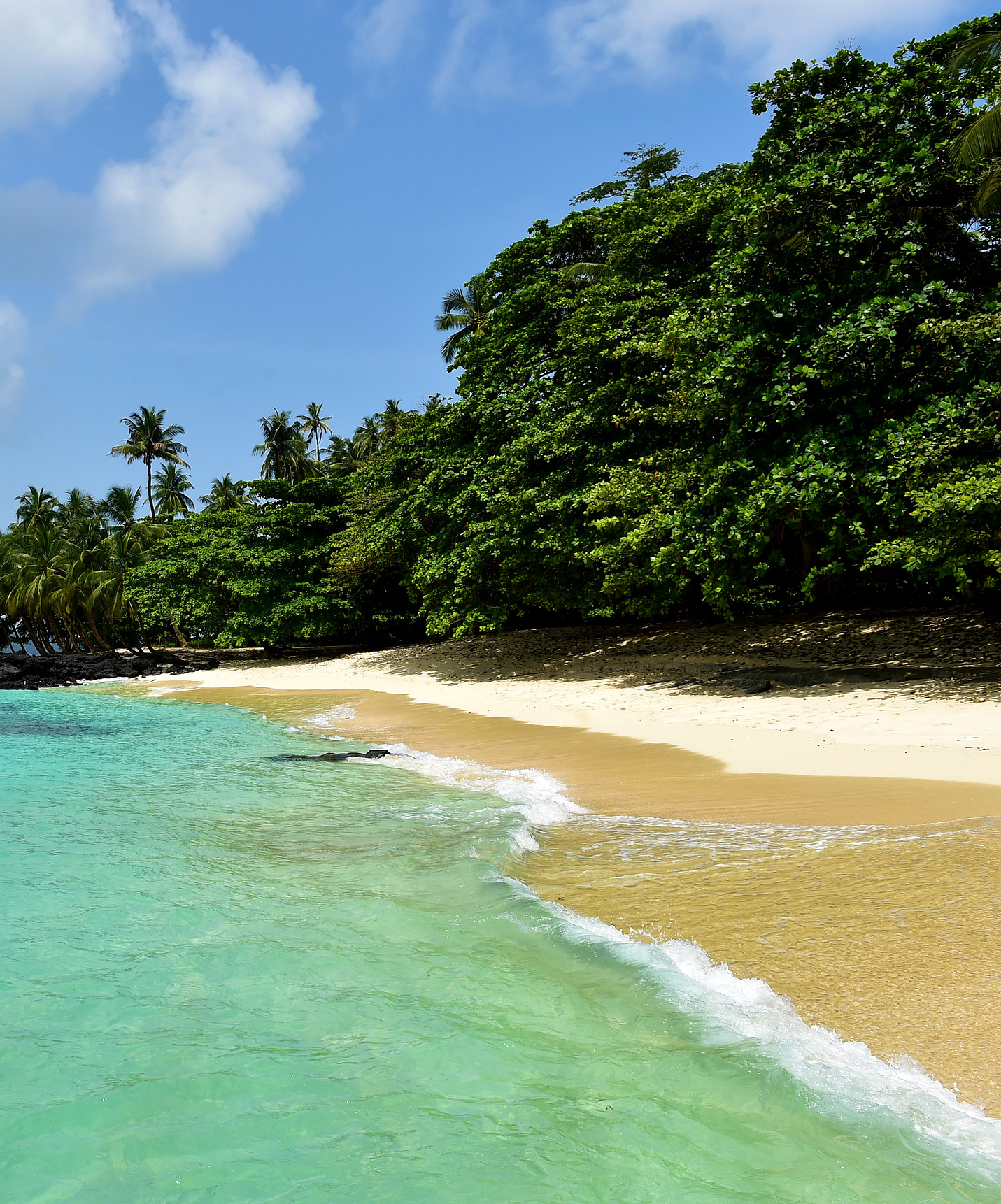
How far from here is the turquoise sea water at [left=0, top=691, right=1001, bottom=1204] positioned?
254cm

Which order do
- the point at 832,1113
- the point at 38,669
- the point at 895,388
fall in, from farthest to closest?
the point at 38,669 < the point at 895,388 < the point at 832,1113

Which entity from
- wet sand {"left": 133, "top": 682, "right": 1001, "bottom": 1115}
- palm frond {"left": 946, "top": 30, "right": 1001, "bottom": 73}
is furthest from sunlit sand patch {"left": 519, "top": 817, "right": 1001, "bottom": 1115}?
palm frond {"left": 946, "top": 30, "right": 1001, "bottom": 73}

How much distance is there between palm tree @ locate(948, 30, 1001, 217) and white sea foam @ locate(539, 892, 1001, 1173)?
465 inches

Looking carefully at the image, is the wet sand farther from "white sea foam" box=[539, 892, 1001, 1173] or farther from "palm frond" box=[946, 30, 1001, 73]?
"palm frond" box=[946, 30, 1001, 73]

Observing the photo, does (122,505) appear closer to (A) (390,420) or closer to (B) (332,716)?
(A) (390,420)

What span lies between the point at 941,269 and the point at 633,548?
6811 millimetres

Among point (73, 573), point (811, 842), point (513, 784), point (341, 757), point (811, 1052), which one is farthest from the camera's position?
point (73, 573)

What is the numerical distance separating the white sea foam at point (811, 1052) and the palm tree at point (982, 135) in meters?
11.8

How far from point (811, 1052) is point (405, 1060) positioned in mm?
1667

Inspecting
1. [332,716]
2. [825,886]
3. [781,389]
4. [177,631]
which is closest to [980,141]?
[781,389]

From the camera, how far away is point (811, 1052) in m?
3.02

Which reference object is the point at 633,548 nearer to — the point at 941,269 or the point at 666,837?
the point at 941,269

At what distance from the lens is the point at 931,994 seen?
3.25 metres

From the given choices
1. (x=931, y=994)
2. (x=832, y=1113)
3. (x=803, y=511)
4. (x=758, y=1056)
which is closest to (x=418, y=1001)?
(x=758, y=1056)
